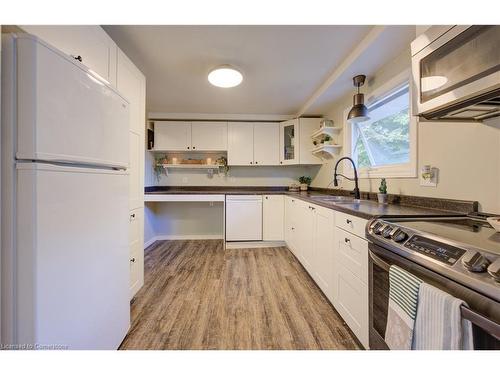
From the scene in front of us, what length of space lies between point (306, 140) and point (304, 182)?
2.53 feet

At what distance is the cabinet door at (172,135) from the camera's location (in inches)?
142

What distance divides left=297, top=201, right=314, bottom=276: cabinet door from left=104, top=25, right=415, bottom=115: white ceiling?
4.83 feet

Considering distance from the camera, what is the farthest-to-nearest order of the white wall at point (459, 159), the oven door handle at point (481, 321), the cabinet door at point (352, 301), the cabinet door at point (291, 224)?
1. the cabinet door at point (291, 224)
2. the cabinet door at point (352, 301)
3. the white wall at point (459, 159)
4. the oven door handle at point (481, 321)

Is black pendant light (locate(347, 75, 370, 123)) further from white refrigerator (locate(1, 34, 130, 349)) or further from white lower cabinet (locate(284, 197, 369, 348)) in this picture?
white refrigerator (locate(1, 34, 130, 349))

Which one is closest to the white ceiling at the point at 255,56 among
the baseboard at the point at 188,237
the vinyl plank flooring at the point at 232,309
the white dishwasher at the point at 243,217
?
the white dishwasher at the point at 243,217

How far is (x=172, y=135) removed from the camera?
3625mm

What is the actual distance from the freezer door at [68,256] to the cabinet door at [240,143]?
101 inches

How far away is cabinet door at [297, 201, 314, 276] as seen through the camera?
2201 mm

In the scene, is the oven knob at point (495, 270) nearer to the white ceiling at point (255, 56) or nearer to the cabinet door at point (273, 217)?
the white ceiling at point (255, 56)

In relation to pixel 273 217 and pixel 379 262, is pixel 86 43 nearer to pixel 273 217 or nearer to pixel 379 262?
pixel 379 262

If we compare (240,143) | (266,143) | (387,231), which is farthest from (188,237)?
(387,231)

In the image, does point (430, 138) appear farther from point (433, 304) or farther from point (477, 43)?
point (433, 304)

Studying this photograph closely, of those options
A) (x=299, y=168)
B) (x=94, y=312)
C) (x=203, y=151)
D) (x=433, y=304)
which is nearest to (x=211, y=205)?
(x=203, y=151)

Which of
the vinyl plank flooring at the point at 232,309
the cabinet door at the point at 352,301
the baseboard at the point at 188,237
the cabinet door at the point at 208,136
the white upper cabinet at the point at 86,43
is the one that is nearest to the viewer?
the white upper cabinet at the point at 86,43
